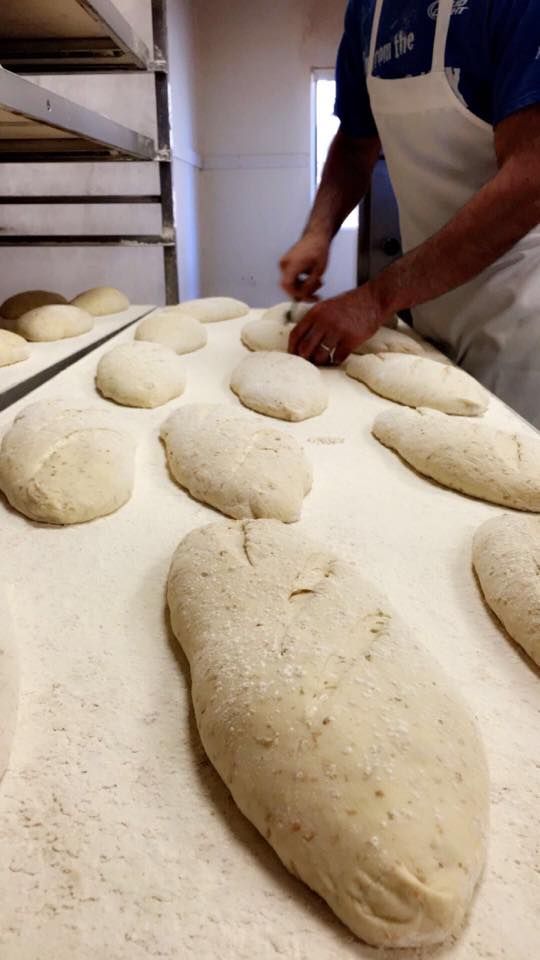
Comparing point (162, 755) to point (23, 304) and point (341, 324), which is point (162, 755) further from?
point (23, 304)

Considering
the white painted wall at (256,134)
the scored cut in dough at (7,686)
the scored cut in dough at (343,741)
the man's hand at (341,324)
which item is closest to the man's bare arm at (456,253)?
the man's hand at (341,324)

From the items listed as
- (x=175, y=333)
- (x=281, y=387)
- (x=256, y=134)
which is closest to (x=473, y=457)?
(x=281, y=387)

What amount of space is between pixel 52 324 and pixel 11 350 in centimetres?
32

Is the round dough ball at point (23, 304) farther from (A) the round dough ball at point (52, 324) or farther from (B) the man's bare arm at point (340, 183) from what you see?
(B) the man's bare arm at point (340, 183)

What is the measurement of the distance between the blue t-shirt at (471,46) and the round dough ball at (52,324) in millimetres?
1106

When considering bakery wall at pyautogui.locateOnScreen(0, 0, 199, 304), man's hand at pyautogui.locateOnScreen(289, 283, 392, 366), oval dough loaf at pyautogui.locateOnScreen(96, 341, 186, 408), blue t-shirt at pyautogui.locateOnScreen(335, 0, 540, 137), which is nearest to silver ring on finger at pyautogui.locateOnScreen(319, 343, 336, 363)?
man's hand at pyautogui.locateOnScreen(289, 283, 392, 366)

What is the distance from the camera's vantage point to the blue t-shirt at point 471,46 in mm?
1279

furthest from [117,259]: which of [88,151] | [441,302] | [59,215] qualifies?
[441,302]

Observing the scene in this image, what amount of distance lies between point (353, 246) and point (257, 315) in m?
3.61

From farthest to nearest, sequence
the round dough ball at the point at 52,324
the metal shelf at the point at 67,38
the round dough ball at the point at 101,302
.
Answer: the round dough ball at the point at 101,302 < the metal shelf at the point at 67,38 < the round dough ball at the point at 52,324

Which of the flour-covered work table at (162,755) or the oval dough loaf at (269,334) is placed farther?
the oval dough loaf at (269,334)

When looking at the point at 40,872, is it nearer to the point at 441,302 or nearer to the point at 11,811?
the point at 11,811

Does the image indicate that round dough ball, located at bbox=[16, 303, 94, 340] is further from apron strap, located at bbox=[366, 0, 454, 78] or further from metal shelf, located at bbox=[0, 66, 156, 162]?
apron strap, located at bbox=[366, 0, 454, 78]

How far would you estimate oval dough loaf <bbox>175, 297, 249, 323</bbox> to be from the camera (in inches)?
82.7
